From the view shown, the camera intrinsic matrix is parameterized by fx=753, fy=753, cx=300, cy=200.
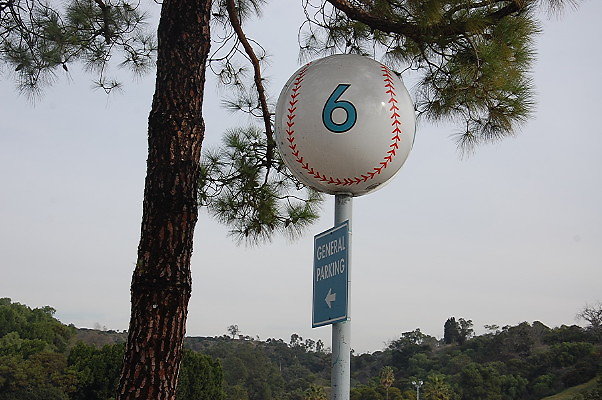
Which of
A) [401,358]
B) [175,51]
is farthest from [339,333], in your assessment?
[401,358]

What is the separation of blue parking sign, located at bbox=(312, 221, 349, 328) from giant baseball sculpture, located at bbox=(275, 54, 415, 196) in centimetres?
20

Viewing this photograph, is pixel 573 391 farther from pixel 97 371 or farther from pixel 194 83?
pixel 194 83

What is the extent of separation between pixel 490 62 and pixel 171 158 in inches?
42.5

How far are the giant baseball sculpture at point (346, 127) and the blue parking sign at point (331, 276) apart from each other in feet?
0.65

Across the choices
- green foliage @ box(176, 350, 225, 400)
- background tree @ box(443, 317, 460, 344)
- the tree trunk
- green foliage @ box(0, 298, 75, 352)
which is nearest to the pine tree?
the tree trunk

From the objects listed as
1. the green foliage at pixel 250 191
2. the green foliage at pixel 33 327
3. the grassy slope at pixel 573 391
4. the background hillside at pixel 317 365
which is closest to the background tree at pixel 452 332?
the background hillside at pixel 317 365

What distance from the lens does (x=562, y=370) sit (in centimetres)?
3067

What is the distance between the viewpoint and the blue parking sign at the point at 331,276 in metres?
1.55

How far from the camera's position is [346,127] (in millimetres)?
1762

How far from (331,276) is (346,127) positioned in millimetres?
374

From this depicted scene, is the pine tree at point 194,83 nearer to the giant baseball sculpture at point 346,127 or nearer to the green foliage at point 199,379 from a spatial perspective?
the giant baseball sculpture at point 346,127

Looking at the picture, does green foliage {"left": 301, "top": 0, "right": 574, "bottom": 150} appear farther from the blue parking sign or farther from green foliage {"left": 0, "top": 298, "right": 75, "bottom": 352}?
green foliage {"left": 0, "top": 298, "right": 75, "bottom": 352}

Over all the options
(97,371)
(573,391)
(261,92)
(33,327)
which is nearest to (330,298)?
(261,92)

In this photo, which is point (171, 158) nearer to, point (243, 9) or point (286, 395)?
point (243, 9)
